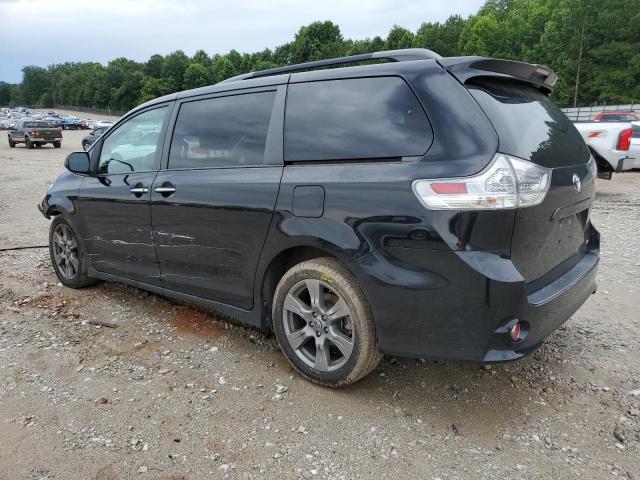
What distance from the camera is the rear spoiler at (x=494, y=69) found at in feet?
8.87

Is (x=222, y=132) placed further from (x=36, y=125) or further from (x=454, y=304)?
(x=36, y=125)

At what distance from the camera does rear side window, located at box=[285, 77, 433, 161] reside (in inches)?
105

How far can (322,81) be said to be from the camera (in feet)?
10.1

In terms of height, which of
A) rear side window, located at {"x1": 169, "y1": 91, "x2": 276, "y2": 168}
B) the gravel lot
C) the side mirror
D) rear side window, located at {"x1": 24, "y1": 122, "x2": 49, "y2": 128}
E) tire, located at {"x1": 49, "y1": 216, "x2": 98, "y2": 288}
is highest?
rear side window, located at {"x1": 24, "y1": 122, "x2": 49, "y2": 128}

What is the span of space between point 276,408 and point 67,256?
303 cm

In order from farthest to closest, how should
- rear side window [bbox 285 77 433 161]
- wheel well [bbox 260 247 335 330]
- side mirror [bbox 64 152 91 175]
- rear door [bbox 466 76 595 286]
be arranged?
side mirror [bbox 64 152 91 175]
wheel well [bbox 260 247 335 330]
rear side window [bbox 285 77 433 161]
rear door [bbox 466 76 595 286]

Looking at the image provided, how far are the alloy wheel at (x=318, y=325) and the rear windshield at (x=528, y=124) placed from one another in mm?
1207


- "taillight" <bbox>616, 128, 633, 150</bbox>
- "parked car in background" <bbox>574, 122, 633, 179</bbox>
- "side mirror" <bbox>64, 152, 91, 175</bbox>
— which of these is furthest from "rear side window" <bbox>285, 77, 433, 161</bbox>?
"taillight" <bbox>616, 128, 633, 150</bbox>

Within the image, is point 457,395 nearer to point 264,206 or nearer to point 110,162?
point 264,206

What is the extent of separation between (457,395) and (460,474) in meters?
0.69

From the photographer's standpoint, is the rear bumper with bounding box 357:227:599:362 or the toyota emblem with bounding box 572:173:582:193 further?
the toyota emblem with bounding box 572:173:582:193

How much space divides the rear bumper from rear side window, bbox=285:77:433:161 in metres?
0.56

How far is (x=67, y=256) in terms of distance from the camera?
495cm

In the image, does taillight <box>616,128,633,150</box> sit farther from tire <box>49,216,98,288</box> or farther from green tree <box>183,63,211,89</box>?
green tree <box>183,63,211,89</box>
